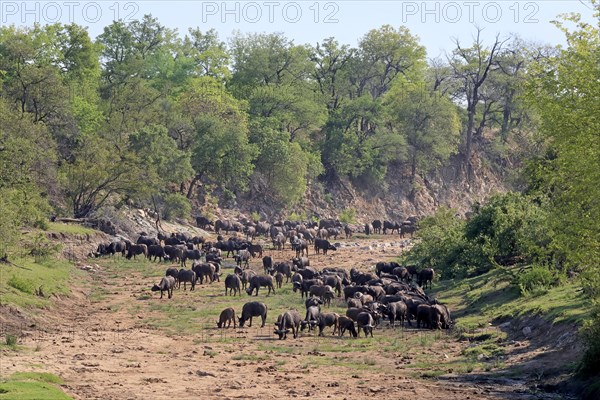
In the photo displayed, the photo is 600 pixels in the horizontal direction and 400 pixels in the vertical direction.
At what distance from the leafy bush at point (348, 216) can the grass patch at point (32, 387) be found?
6419 cm

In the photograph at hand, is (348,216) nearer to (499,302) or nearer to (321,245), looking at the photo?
(321,245)

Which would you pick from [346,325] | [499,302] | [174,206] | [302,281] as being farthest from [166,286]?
[174,206]

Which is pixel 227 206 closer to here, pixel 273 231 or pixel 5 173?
pixel 273 231

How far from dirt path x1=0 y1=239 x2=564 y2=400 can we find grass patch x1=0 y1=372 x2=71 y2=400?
52 centimetres

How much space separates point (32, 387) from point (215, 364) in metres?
6.72

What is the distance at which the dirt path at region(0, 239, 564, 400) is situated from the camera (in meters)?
20.8

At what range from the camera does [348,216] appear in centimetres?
8494

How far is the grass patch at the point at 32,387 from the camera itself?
57.0ft

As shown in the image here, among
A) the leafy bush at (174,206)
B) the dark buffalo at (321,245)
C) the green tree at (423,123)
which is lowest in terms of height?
the dark buffalo at (321,245)

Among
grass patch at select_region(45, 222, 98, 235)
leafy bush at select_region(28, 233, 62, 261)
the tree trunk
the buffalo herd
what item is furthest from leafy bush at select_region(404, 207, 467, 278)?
the tree trunk

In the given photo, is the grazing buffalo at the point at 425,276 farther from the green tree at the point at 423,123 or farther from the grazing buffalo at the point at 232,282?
the green tree at the point at 423,123

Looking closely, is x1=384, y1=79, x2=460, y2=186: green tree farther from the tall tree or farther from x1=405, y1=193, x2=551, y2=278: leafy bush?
x1=405, y1=193, x2=551, y2=278: leafy bush

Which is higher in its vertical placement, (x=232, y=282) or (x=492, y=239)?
(x=492, y=239)

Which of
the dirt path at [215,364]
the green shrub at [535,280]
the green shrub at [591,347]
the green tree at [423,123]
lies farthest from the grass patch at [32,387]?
the green tree at [423,123]
